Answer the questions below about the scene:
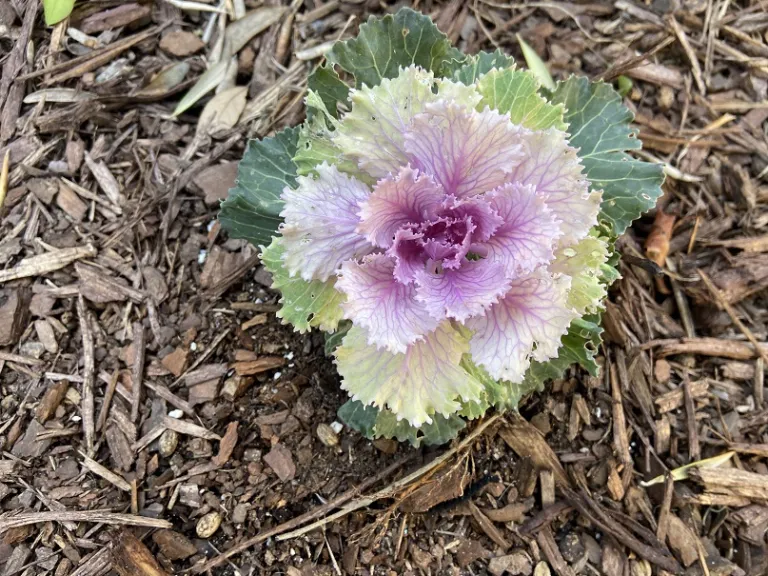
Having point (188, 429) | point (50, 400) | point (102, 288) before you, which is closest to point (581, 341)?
point (188, 429)

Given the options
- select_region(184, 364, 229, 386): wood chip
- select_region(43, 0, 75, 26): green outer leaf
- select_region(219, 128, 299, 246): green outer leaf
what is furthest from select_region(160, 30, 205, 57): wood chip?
select_region(184, 364, 229, 386): wood chip

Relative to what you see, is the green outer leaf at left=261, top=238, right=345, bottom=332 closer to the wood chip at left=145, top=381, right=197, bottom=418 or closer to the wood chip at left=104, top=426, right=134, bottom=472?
the wood chip at left=145, top=381, right=197, bottom=418

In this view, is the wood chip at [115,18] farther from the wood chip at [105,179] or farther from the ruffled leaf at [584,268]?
the ruffled leaf at [584,268]

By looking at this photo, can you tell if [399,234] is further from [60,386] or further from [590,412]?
[60,386]

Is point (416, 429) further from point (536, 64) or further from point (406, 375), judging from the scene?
point (536, 64)

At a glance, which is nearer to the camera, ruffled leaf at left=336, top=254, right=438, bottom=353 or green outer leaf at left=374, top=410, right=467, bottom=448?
ruffled leaf at left=336, top=254, right=438, bottom=353

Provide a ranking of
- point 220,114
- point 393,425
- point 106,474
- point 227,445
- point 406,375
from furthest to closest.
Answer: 1. point 220,114
2. point 227,445
3. point 106,474
4. point 393,425
5. point 406,375

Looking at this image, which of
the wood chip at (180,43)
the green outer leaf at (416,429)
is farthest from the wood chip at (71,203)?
the green outer leaf at (416,429)
